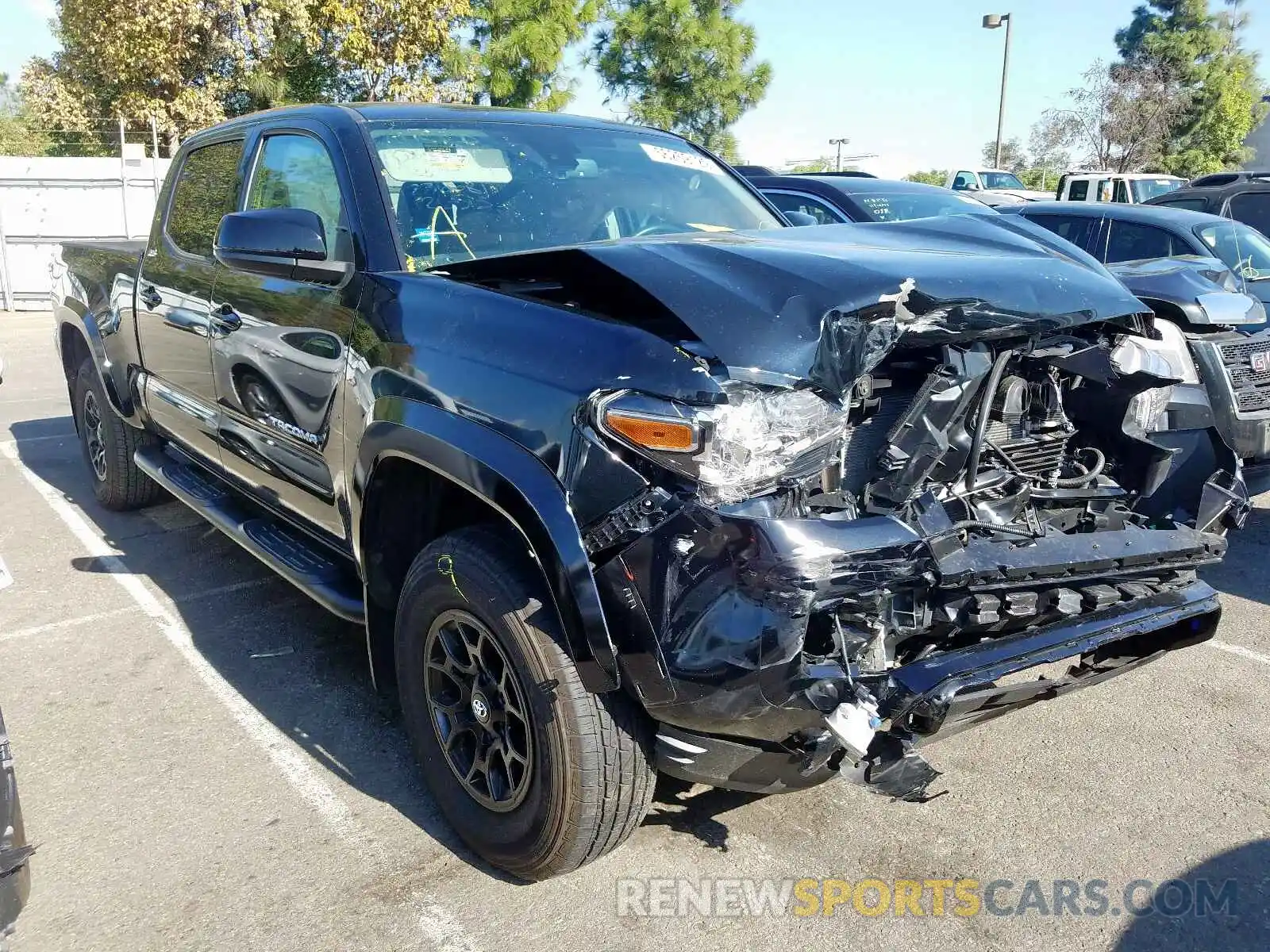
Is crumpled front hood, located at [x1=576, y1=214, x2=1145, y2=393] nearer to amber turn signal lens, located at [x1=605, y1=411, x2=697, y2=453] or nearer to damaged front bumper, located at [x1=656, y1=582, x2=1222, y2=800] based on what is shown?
amber turn signal lens, located at [x1=605, y1=411, x2=697, y2=453]

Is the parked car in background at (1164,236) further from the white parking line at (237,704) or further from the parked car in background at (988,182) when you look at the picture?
the parked car in background at (988,182)

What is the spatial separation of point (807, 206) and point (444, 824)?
665cm

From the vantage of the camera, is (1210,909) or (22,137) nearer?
(1210,909)

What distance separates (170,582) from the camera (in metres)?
4.91

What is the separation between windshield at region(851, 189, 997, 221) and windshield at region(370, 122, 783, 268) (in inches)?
177

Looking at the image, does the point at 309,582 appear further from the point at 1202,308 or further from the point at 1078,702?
the point at 1202,308

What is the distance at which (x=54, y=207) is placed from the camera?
51.9 feet

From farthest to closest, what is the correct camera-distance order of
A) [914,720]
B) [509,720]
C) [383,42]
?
[383,42] → [509,720] → [914,720]

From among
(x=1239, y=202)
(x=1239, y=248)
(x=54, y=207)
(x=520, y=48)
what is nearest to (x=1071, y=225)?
(x=1239, y=248)

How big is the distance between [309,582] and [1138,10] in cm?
4970

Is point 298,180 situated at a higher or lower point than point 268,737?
higher

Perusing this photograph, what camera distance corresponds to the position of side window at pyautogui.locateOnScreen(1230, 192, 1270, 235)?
10.4 meters

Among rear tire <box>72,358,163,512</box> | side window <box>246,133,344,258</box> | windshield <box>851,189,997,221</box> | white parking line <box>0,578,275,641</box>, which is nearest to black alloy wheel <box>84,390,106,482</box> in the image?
rear tire <box>72,358,163,512</box>

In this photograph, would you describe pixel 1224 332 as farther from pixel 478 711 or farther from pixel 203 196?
pixel 203 196
